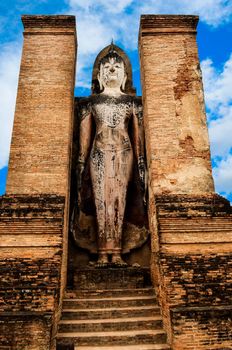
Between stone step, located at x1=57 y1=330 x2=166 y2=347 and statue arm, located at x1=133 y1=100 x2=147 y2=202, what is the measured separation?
129 inches

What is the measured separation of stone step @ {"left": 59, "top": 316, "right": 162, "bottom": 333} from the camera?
5.61 meters

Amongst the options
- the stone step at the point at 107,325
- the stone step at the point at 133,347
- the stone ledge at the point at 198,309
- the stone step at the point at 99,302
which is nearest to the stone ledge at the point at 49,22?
the stone step at the point at 99,302

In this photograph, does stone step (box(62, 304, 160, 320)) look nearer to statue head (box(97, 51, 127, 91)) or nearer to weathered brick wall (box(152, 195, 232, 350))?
weathered brick wall (box(152, 195, 232, 350))

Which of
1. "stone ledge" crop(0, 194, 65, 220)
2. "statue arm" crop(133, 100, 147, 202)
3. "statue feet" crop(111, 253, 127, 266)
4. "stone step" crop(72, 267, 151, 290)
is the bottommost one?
"stone step" crop(72, 267, 151, 290)

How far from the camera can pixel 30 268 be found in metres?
5.68

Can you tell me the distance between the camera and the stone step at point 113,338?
5.32m

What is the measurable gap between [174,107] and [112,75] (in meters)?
2.38

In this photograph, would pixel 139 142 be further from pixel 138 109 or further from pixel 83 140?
pixel 83 140

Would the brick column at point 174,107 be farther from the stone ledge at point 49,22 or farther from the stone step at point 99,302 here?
the stone step at point 99,302

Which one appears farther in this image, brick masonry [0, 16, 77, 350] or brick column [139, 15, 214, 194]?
brick column [139, 15, 214, 194]

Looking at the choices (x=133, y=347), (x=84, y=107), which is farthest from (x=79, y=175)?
(x=133, y=347)

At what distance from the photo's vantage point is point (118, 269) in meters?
6.96

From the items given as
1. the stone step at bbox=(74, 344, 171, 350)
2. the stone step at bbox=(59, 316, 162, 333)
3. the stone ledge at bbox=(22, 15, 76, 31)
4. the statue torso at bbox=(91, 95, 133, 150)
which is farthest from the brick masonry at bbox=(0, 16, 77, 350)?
the statue torso at bbox=(91, 95, 133, 150)

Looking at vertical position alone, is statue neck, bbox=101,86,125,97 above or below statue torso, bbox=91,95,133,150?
above
